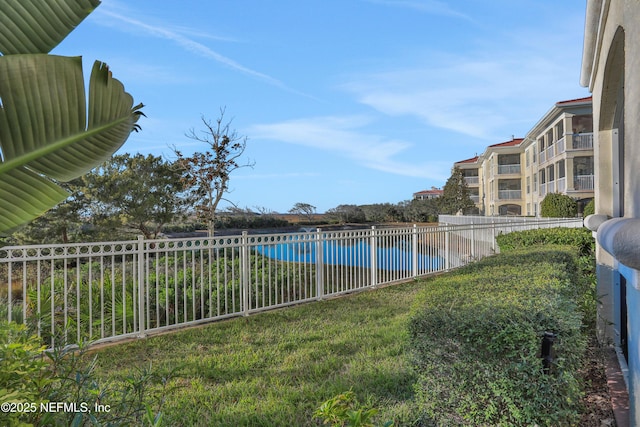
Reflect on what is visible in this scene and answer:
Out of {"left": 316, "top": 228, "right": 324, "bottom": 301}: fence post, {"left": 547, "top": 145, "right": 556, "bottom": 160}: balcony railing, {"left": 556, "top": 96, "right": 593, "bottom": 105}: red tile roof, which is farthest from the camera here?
{"left": 547, "top": 145, "right": 556, "bottom": 160}: balcony railing

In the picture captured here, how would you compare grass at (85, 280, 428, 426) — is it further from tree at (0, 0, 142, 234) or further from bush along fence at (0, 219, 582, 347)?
tree at (0, 0, 142, 234)

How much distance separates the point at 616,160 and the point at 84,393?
5951mm

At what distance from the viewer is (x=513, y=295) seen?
3.04 meters

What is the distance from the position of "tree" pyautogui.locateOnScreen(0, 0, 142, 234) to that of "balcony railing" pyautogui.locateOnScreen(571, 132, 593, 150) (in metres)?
30.1

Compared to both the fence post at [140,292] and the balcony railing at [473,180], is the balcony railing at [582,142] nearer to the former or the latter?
the balcony railing at [473,180]

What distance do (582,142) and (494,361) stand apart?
94.4 feet

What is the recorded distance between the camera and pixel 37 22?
55.7 inches

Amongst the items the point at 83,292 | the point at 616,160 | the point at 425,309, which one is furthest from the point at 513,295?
the point at 83,292

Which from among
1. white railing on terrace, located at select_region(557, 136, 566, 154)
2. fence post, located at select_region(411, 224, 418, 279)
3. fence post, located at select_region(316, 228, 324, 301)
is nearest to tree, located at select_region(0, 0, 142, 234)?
fence post, located at select_region(316, 228, 324, 301)

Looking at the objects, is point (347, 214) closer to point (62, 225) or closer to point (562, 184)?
point (562, 184)

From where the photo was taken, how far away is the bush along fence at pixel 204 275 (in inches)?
207

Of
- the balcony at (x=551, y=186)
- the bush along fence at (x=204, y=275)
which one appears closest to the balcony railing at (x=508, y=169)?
the balcony at (x=551, y=186)

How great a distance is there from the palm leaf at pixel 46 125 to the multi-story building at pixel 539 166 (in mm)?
29539

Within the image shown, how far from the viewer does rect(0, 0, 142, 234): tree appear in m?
1.34
